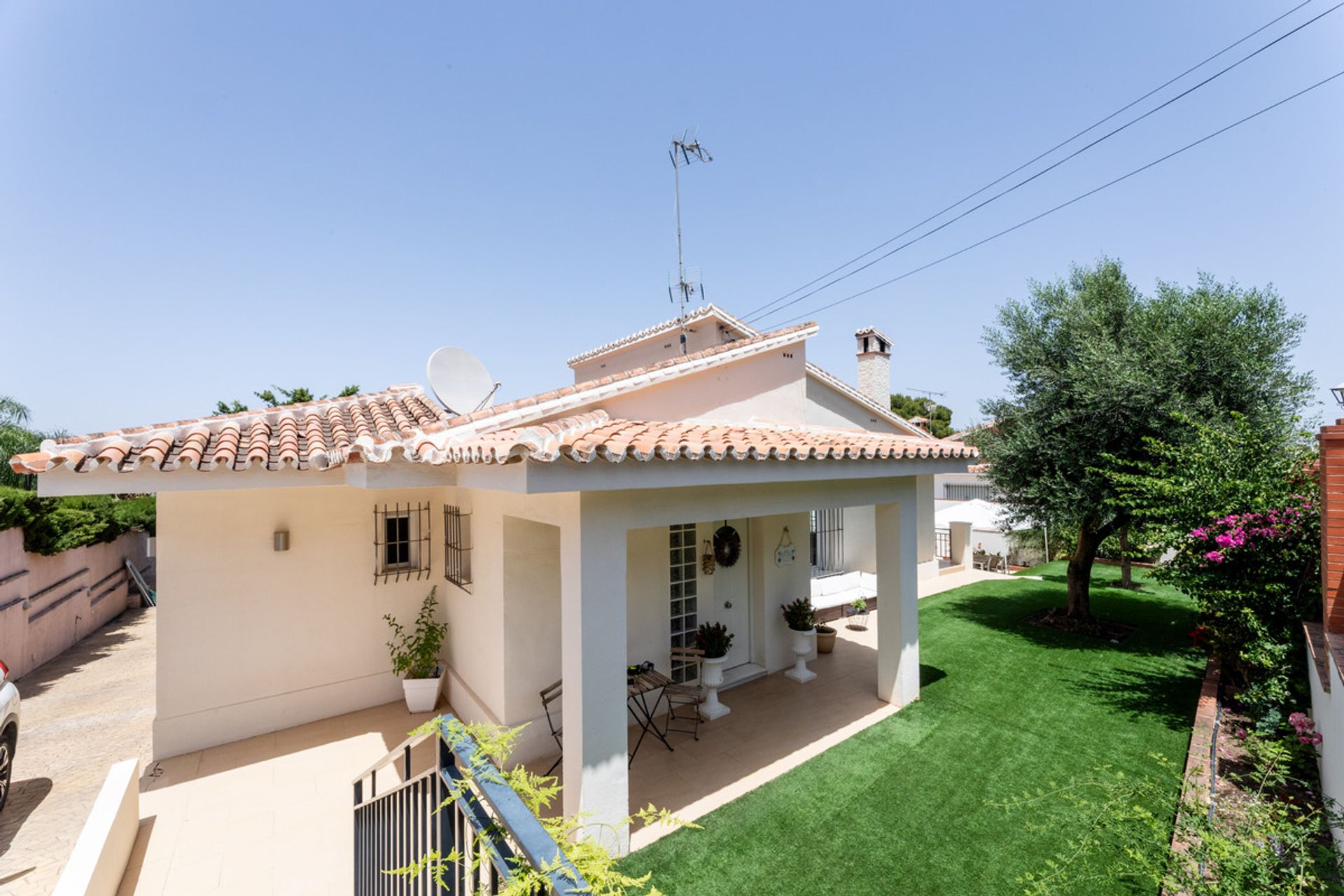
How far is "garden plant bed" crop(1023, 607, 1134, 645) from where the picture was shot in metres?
12.7

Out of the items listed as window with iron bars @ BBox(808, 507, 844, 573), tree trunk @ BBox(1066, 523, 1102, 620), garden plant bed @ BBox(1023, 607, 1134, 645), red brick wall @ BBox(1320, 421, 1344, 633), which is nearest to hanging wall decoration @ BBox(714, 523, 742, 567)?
window with iron bars @ BBox(808, 507, 844, 573)

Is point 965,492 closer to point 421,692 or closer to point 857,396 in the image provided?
point 857,396

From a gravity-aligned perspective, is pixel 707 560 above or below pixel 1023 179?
below

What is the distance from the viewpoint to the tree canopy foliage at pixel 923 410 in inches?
2138

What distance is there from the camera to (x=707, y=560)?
32.9 ft

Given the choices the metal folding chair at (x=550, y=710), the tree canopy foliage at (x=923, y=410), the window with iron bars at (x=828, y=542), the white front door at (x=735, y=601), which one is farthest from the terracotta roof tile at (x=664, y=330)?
the tree canopy foliage at (x=923, y=410)

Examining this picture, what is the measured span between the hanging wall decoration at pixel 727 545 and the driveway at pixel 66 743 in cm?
921

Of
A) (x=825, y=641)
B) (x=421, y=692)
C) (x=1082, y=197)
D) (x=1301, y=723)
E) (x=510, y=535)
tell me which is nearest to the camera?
(x=1301, y=723)

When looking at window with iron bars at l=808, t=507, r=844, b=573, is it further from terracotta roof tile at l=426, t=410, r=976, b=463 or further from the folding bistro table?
the folding bistro table

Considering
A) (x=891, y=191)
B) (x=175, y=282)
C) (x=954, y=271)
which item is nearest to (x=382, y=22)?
(x=175, y=282)

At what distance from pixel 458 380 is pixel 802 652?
8.19m

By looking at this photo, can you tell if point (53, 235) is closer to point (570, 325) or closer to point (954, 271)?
point (570, 325)

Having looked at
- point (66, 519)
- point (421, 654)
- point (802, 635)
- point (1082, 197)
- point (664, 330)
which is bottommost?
point (802, 635)

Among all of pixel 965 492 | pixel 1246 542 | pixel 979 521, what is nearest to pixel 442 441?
pixel 1246 542
